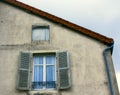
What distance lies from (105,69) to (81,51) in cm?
145

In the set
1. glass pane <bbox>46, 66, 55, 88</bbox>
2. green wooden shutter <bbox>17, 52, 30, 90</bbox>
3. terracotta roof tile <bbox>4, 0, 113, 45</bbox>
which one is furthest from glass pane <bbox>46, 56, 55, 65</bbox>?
terracotta roof tile <bbox>4, 0, 113, 45</bbox>

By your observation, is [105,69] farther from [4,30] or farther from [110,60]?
[4,30]

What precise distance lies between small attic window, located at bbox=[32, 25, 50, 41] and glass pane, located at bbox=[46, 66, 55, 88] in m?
1.69

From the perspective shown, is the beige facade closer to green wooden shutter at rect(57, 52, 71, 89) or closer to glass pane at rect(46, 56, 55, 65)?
green wooden shutter at rect(57, 52, 71, 89)

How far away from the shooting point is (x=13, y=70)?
13320mm

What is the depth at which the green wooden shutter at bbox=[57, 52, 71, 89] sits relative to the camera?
12.8 meters

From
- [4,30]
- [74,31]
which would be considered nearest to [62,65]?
[74,31]

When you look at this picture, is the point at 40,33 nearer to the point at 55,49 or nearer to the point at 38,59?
the point at 55,49

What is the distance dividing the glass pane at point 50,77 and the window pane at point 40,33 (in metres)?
1.77

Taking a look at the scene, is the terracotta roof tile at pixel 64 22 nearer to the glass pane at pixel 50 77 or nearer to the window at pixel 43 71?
the window at pixel 43 71

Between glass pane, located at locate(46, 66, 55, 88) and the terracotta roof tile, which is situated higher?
the terracotta roof tile

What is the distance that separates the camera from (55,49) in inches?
550

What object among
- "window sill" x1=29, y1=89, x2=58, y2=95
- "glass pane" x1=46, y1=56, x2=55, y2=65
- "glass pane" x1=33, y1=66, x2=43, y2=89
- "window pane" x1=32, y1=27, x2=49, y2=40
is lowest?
"window sill" x1=29, y1=89, x2=58, y2=95

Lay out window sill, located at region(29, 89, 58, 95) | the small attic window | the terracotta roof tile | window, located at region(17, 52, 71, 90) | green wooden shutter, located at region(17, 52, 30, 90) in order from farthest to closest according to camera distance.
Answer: the small attic window < the terracotta roof tile < window, located at region(17, 52, 71, 90) < green wooden shutter, located at region(17, 52, 30, 90) < window sill, located at region(29, 89, 58, 95)
